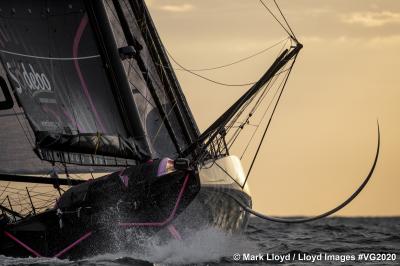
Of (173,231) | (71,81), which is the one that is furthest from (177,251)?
(71,81)

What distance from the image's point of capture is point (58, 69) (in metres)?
17.0

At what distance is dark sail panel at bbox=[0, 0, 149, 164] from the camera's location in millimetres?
16844

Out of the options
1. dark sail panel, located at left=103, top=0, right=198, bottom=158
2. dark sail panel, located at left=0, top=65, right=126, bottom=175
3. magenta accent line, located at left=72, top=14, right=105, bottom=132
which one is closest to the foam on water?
magenta accent line, located at left=72, top=14, right=105, bottom=132

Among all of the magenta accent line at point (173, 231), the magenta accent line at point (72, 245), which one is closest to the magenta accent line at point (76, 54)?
the magenta accent line at point (72, 245)

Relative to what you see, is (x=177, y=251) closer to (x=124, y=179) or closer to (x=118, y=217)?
(x=118, y=217)

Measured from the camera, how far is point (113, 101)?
1681cm

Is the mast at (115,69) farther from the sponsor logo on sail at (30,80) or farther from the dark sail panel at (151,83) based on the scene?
the dark sail panel at (151,83)

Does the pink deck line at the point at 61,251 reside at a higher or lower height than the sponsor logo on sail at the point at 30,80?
lower

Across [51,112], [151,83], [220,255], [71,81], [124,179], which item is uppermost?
[151,83]

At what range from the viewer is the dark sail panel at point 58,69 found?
1684 centimetres

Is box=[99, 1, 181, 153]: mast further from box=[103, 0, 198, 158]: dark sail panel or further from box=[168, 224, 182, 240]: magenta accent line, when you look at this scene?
box=[168, 224, 182, 240]: magenta accent line

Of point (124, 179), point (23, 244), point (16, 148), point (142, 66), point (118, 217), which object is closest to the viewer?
point (124, 179)

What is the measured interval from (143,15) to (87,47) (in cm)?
340

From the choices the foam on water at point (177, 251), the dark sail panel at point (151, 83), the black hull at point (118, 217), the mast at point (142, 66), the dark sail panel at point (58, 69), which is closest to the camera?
the black hull at point (118, 217)
